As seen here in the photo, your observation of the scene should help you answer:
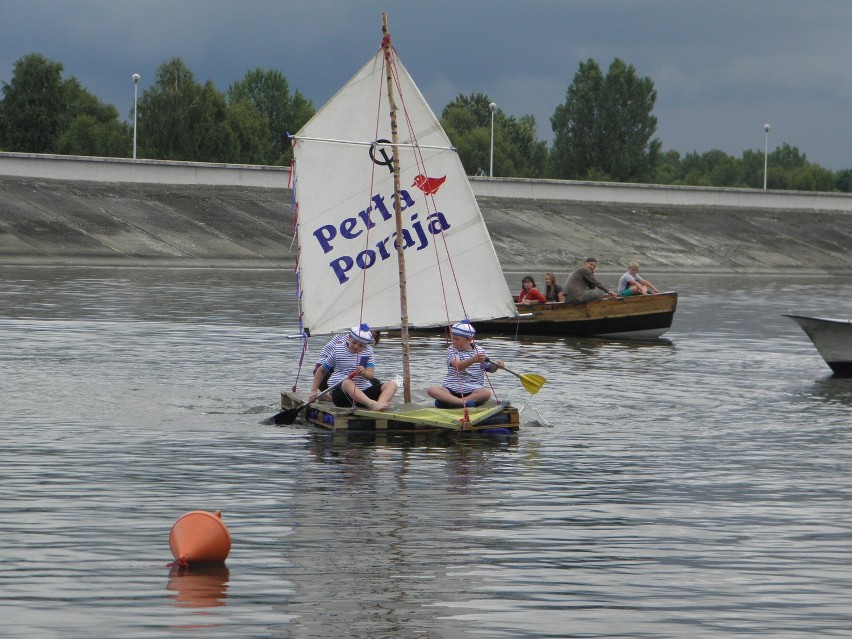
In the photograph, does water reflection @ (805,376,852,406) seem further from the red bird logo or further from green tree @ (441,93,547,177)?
green tree @ (441,93,547,177)

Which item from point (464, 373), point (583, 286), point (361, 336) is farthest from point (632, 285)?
point (361, 336)

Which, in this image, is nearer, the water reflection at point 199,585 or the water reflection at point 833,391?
the water reflection at point 199,585

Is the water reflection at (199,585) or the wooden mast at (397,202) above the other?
the wooden mast at (397,202)

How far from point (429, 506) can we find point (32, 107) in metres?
114

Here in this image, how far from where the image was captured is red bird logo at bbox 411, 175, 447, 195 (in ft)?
82.2

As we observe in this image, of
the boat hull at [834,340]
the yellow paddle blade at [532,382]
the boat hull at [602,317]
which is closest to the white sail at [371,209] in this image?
the yellow paddle blade at [532,382]

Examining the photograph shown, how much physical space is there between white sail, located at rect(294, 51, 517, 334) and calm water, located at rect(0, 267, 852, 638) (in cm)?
235

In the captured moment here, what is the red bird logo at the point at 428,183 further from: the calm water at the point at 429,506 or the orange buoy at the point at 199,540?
the orange buoy at the point at 199,540

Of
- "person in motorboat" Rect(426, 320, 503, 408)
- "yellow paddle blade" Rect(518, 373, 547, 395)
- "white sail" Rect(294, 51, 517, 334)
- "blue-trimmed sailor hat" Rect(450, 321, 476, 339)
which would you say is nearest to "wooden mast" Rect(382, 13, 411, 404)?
"white sail" Rect(294, 51, 517, 334)

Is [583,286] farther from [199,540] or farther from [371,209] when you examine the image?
[199,540]

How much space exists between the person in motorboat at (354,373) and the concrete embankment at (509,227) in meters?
46.8

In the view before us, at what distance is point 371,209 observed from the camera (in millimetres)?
24953

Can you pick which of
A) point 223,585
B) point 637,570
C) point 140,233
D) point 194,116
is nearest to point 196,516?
point 223,585

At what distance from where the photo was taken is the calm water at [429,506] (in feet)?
39.8
